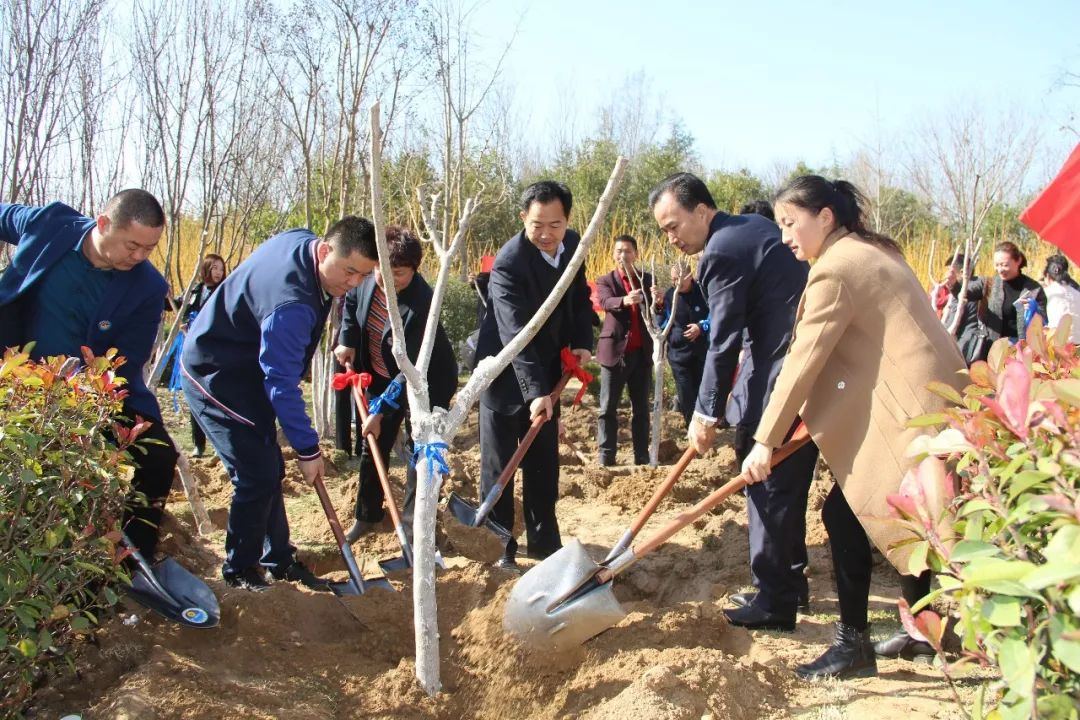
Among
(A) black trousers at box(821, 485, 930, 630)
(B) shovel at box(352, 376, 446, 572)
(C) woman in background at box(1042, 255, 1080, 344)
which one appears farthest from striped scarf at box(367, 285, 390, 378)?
(C) woman in background at box(1042, 255, 1080, 344)

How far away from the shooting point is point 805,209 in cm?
307

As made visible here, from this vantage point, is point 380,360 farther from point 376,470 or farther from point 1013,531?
point 1013,531

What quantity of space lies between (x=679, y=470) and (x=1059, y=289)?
508 centimetres

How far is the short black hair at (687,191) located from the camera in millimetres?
3701

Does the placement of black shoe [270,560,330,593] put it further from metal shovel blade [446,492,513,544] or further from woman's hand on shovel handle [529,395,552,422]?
woman's hand on shovel handle [529,395,552,422]

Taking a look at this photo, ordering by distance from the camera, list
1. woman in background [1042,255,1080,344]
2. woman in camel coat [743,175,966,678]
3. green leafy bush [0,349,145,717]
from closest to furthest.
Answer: green leafy bush [0,349,145,717]
woman in camel coat [743,175,966,678]
woman in background [1042,255,1080,344]

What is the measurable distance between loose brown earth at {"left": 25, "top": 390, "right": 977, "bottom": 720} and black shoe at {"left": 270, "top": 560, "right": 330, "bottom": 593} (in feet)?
0.96

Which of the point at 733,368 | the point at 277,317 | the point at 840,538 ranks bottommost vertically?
the point at 840,538

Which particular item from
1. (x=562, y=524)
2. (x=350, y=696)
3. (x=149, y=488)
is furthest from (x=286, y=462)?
(x=350, y=696)

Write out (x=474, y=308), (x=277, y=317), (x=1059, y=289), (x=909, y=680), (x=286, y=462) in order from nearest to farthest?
1. (x=909, y=680)
2. (x=277, y=317)
3. (x=286, y=462)
4. (x=1059, y=289)
5. (x=474, y=308)

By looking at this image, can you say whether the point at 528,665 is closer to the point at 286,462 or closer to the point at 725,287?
the point at 725,287

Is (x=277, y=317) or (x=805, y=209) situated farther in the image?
(x=277, y=317)

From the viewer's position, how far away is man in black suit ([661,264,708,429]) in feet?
24.2

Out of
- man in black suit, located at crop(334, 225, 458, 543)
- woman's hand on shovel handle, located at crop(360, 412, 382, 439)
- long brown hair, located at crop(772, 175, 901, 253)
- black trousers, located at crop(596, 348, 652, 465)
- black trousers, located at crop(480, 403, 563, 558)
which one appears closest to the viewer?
long brown hair, located at crop(772, 175, 901, 253)
